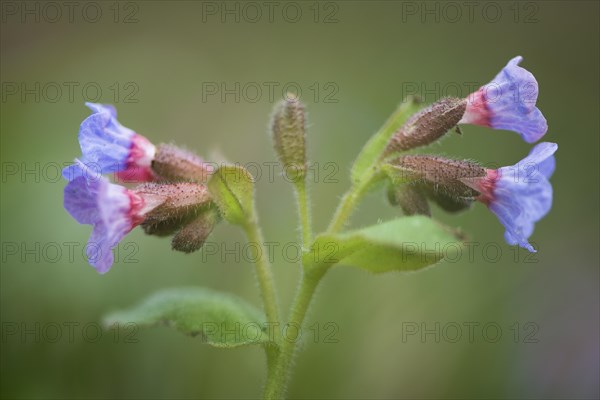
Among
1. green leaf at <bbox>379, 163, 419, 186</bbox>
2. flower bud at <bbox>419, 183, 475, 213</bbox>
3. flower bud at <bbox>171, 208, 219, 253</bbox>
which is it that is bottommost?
flower bud at <bbox>171, 208, 219, 253</bbox>

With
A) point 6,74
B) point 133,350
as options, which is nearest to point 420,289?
point 133,350

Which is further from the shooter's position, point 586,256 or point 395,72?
point 395,72

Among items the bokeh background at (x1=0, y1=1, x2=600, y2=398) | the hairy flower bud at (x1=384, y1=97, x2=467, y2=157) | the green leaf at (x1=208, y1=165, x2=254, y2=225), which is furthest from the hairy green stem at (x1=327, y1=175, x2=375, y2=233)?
the bokeh background at (x1=0, y1=1, x2=600, y2=398)

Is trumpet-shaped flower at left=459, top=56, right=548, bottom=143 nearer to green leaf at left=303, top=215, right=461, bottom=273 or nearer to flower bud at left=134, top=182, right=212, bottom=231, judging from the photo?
green leaf at left=303, top=215, right=461, bottom=273

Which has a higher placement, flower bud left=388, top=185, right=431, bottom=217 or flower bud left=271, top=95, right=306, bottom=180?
flower bud left=271, top=95, right=306, bottom=180

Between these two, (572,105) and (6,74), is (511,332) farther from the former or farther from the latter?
(6,74)

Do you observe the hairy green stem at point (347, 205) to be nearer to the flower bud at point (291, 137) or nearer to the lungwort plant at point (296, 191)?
the lungwort plant at point (296, 191)

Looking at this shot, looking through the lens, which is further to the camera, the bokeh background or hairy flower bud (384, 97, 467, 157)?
the bokeh background
